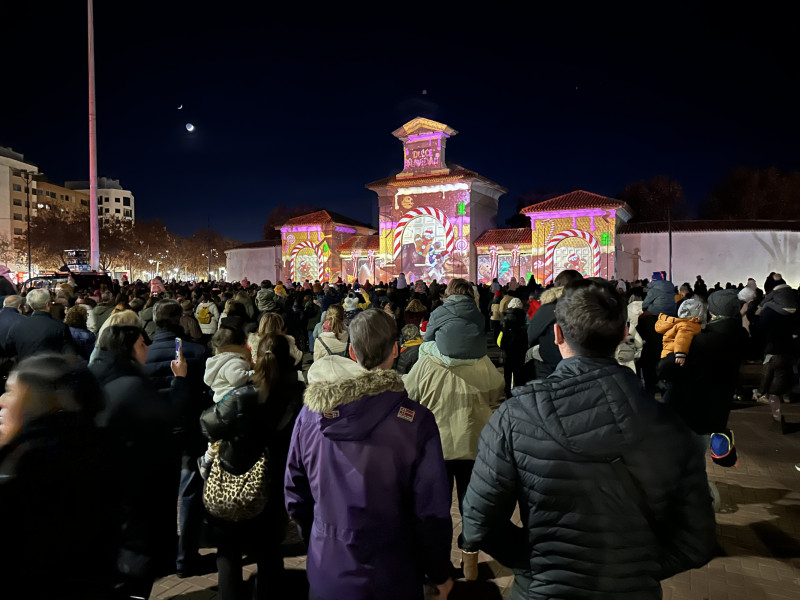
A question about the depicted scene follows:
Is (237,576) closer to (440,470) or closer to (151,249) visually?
(440,470)

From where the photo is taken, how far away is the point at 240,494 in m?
2.99

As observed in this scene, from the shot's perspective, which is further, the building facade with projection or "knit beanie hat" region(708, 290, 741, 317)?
the building facade with projection

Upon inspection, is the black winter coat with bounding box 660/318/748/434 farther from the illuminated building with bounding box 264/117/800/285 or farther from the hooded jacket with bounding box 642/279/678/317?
the illuminated building with bounding box 264/117/800/285

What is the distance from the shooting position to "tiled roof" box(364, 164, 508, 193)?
1253 inches

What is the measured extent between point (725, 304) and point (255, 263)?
3936 cm

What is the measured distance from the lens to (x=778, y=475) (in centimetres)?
587

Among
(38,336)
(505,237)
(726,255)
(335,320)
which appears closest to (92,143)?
(38,336)

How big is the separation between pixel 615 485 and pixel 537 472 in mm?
257

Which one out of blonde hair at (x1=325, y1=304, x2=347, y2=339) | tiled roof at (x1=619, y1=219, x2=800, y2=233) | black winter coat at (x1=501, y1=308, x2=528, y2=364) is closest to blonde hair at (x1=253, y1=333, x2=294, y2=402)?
blonde hair at (x1=325, y1=304, x2=347, y2=339)

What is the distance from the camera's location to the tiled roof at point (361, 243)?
3639cm

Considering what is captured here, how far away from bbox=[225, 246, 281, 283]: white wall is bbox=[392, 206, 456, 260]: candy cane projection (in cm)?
1077

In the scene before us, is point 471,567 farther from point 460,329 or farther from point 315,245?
point 315,245

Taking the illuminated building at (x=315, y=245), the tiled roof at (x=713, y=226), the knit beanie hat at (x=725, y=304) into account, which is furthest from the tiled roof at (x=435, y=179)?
the knit beanie hat at (x=725, y=304)

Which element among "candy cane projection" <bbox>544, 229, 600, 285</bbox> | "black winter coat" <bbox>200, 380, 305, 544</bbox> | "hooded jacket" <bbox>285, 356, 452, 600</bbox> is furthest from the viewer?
"candy cane projection" <bbox>544, 229, 600, 285</bbox>
